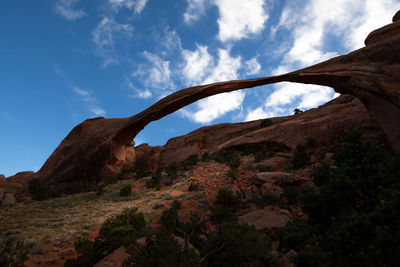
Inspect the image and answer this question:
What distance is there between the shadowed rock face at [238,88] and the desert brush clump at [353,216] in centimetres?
551

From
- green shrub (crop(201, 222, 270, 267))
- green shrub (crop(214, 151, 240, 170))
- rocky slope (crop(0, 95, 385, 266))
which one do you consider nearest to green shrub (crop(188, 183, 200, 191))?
rocky slope (crop(0, 95, 385, 266))

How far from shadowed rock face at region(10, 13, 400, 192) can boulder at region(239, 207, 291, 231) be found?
22.9ft

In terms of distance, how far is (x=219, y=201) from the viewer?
36.8 feet

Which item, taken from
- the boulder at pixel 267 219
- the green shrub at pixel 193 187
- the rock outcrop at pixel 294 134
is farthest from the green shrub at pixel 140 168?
the boulder at pixel 267 219

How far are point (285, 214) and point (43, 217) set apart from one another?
520 inches

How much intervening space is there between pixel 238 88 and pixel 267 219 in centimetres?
1074

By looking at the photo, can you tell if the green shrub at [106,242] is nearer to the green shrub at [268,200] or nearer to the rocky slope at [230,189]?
the rocky slope at [230,189]

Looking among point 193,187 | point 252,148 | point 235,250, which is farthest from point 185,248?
point 252,148

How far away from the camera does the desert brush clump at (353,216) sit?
12.6ft

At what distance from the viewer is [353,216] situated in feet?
16.2

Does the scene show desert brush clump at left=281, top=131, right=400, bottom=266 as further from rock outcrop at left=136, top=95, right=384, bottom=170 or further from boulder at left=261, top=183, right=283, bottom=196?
rock outcrop at left=136, top=95, right=384, bottom=170

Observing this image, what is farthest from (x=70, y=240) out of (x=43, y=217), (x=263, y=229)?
(x=263, y=229)

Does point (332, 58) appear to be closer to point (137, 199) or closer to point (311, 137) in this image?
point (311, 137)

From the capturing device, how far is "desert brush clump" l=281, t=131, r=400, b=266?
384 centimetres
